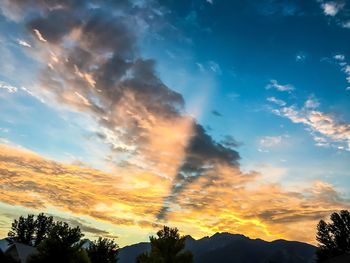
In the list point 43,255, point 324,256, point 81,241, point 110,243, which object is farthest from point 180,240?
point 324,256

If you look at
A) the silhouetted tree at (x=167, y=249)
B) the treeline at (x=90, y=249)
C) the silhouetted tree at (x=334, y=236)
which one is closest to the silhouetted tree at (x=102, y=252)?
the treeline at (x=90, y=249)

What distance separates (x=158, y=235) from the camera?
28672 millimetres

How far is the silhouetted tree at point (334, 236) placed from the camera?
2486 inches

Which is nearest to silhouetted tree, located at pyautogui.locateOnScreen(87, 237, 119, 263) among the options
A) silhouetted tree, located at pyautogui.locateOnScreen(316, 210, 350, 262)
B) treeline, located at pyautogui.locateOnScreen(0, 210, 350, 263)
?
treeline, located at pyautogui.locateOnScreen(0, 210, 350, 263)

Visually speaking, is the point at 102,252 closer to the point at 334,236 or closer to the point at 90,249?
the point at 90,249

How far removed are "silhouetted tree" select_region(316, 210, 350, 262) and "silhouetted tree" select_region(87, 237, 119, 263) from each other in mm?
44630

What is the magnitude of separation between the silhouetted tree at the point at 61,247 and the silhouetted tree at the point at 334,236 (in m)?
52.2

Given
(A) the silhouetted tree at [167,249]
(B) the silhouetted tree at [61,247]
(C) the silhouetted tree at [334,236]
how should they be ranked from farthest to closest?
(C) the silhouetted tree at [334,236] < (B) the silhouetted tree at [61,247] < (A) the silhouetted tree at [167,249]

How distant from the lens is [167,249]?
27609mm

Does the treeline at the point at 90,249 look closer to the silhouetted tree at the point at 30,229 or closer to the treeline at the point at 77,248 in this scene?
the treeline at the point at 77,248

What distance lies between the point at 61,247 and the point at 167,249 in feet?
35.6

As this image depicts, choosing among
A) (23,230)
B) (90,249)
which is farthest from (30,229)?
(90,249)

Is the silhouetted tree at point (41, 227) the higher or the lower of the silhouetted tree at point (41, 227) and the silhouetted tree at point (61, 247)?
the higher

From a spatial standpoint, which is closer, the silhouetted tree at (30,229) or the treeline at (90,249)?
the treeline at (90,249)
